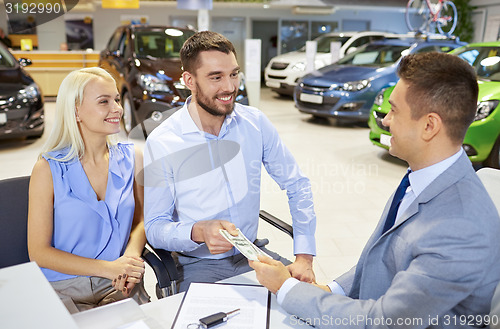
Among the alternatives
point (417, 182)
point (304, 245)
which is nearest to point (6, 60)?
point (304, 245)

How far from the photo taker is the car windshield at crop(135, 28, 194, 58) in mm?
5957

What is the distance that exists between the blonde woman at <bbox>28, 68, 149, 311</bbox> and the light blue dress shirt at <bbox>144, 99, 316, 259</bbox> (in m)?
0.12

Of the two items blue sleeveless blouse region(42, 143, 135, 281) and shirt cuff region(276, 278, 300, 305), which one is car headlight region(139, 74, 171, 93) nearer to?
blue sleeveless blouse region(42, 143, 135, 281)

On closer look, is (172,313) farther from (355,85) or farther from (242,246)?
(355,85)

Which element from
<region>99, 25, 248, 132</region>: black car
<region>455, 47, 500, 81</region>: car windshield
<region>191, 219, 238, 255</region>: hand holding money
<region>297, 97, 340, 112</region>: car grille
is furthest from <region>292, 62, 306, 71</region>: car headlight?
<region>191, 219, 238, 255</region>: hand holding money

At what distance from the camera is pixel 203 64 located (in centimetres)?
184

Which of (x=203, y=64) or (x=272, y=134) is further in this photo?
(x=272, y=134)

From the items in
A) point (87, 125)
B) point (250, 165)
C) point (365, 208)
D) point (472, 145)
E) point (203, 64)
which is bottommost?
point (365, 208)

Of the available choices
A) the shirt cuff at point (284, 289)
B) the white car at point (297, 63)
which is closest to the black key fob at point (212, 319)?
the shirt cuff at point (284, 289)

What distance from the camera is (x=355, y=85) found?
651cm

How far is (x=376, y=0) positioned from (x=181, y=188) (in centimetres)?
1322

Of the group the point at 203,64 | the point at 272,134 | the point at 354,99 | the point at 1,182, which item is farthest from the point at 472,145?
the point at 1,182

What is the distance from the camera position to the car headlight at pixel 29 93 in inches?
203

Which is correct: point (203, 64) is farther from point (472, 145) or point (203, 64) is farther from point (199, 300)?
point (472, 145)
